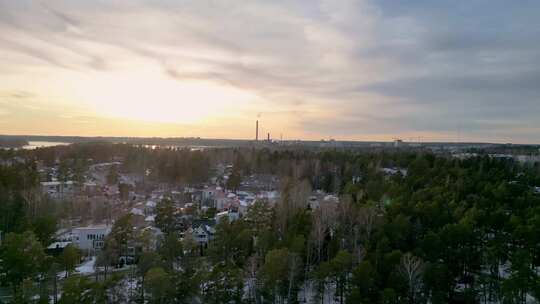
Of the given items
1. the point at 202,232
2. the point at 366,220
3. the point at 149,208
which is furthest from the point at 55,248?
the point at 366,220

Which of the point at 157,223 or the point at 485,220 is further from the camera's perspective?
the point at 157,223

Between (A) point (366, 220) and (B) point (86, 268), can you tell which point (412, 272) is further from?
(B) point (86, 268)

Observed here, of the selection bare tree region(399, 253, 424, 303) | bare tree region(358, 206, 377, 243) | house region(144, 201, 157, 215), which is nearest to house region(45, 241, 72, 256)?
house region(144, 201, 157, 215)

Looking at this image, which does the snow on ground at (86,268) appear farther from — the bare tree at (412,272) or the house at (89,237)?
the bare tree at (412,272)

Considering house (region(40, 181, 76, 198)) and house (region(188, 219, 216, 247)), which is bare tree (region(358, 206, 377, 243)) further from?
house (region(40, 181, 76, 198))

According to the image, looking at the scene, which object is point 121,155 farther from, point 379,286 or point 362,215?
point 379,286

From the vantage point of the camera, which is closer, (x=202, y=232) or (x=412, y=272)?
(x=412, y=272)

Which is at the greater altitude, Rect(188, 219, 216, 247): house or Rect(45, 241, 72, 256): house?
Rect(188, 219, 216, 247): house

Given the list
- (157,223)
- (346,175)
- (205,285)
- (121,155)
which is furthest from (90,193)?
(121,155)
